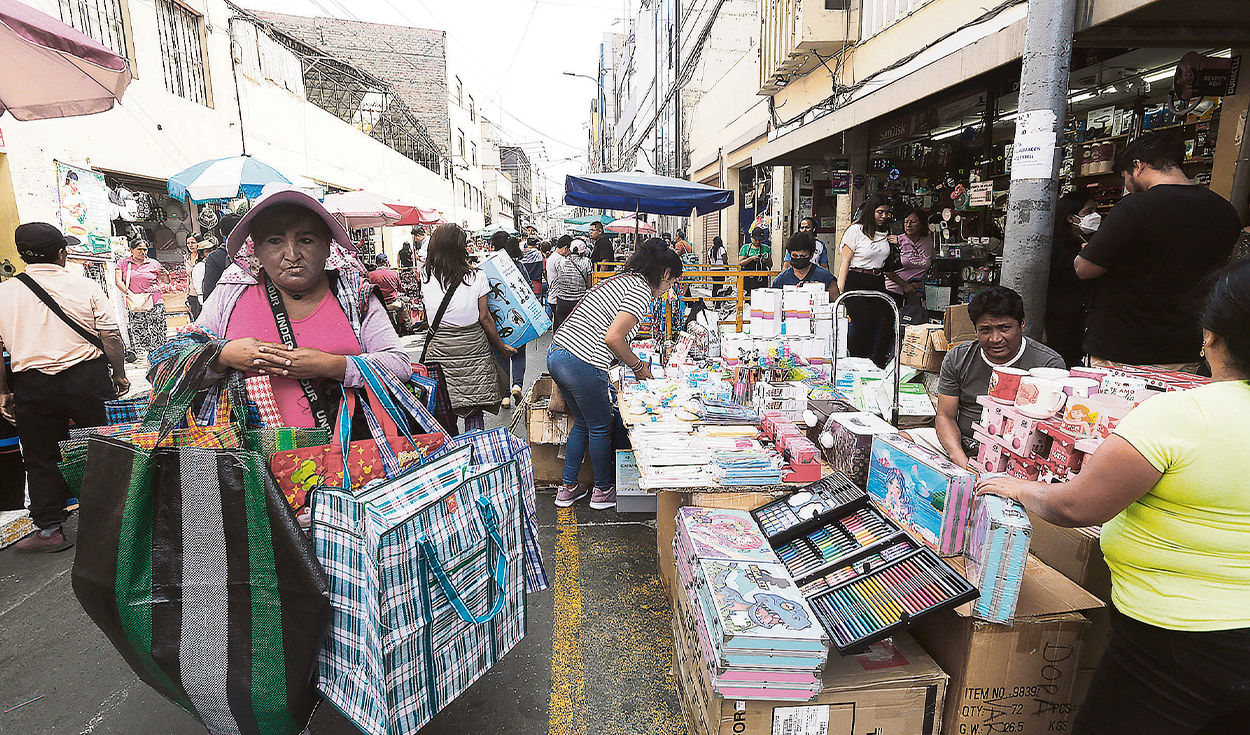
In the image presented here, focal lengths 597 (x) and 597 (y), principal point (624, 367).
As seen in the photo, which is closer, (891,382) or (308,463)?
(308,463)

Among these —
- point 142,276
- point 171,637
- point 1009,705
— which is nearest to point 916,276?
point 1009,705

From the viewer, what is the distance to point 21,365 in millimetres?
3662

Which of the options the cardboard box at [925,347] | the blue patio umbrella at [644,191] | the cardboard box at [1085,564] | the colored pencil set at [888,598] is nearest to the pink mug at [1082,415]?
the cardboard box at [1085,564]

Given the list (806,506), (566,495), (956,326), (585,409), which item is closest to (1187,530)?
(806,506)

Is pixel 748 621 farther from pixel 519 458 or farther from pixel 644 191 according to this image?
pixel 644 191

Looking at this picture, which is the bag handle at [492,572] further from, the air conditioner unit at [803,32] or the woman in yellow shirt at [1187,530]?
the air conditioner unit at [803,32]

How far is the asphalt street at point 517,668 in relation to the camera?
2.55m

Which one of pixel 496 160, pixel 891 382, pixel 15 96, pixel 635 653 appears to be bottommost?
pixel 635 653

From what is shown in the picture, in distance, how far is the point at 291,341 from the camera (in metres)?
2.26

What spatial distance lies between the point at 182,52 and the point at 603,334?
1268cm

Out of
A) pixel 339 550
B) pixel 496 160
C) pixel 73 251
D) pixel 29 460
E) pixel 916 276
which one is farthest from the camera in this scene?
pixel 496 160

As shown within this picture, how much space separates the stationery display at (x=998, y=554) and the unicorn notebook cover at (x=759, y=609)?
1.80ft

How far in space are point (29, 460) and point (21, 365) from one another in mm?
687

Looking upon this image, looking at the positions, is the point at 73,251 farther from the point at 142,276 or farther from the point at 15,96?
the point at 15,96
